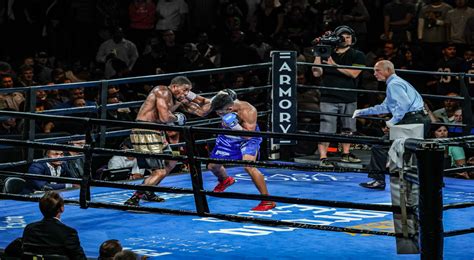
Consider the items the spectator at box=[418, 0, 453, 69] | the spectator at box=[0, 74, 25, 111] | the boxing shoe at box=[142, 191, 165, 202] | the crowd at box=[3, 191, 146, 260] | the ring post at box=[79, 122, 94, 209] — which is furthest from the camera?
the spectator at box=[418, 0, 453, 69]

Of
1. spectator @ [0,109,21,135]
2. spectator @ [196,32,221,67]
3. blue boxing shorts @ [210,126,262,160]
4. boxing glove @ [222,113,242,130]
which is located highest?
spectator @ [196,32,221,67]

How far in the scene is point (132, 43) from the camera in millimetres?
16828

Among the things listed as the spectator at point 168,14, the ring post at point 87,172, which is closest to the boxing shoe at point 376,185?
the ring post at point 87,172

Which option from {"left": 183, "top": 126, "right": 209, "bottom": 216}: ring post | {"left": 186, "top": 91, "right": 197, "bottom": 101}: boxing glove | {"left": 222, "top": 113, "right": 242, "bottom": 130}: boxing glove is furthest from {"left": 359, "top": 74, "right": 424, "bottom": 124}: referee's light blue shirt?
{"left": 183, "top": 126, "right": 209, "bottom": 216}: ring post

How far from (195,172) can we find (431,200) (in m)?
2.05

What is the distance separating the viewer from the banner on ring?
492 inches

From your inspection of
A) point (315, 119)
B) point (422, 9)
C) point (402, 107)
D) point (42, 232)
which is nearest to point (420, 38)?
point (422, 9)

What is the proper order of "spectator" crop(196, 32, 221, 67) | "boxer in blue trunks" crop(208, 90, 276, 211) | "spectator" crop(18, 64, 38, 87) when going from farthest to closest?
1. "spectator" crop(196, 32, 221, 67)
2. "spectator" crop(18, 64, 38, 87)
3. "boxer in blue trunks" crop(208, 90, 276, 211)

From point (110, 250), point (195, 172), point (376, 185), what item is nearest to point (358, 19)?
point (376, 185)

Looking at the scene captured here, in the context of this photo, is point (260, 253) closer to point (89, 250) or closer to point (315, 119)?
point (89, 250)

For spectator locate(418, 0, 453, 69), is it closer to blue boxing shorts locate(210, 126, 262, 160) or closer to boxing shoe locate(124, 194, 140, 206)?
blue boxing shorts locate(210, 126, 262, 160)

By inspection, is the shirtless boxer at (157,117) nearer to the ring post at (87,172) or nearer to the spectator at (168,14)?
the ring post at (87,172)

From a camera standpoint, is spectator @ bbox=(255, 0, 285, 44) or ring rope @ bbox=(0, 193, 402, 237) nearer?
ring rope @ bbox=(0, 193, 402, 237)

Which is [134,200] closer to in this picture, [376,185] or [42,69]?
[376,185]
